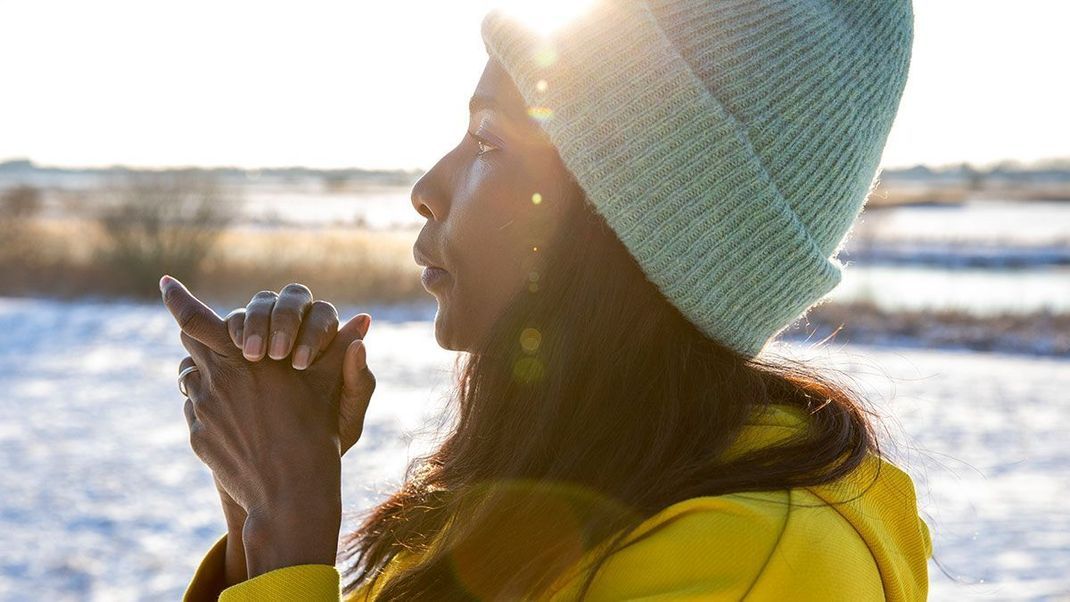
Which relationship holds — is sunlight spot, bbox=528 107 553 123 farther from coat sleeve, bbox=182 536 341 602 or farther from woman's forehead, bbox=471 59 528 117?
coat sleeve, bbox=182 536 341 602

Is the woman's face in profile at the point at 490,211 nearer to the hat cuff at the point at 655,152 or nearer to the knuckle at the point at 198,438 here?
the hat cuff at the point at 655,152

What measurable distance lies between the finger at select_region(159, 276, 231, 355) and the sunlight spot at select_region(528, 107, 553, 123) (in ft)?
1.71

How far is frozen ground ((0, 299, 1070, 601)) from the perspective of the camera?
4.22 metres

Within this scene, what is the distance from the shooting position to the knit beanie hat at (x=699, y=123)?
132 centimetres

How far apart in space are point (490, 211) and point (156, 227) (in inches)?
544

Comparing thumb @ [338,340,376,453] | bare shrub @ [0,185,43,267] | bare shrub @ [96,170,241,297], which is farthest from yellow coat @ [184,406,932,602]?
bare shrub @ [0,185,43,267]

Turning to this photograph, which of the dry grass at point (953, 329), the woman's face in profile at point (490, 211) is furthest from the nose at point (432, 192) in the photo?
the dry grass at point (953, 329)

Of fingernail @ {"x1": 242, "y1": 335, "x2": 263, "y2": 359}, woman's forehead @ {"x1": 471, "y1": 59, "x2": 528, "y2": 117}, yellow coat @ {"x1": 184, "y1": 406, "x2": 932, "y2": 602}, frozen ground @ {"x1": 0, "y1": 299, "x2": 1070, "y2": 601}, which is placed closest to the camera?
yellow coat @ {"x1": 184, "y1": 406, "x2": 932, "y2": 602}

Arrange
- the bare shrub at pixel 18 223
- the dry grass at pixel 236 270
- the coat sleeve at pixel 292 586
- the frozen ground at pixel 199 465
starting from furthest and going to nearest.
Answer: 1. the bare shrub at pixel 18 223
2. the dry grass at pixel 236 270
3. the frozen ground at pixel 199 465
4. the coat sleeve at pixel 292 586

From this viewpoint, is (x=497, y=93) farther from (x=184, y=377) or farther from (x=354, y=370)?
(x=184, y=377)

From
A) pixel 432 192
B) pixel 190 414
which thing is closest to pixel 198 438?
pixel 190 414

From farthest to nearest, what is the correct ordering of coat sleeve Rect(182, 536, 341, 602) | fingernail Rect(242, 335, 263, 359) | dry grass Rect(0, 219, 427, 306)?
dry grass Rect(0, 219, 427, 306) < fingernail Rect(242, 335, 263, 359) < coat sleeve Rect(182, 536, 341, 602)

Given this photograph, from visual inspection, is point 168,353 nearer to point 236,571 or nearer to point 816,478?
point 236,571

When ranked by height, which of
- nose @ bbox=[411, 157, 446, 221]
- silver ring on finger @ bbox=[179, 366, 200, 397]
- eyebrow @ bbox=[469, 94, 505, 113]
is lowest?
silver ring on finger @ bbox=[179, 366, 200, 397]
